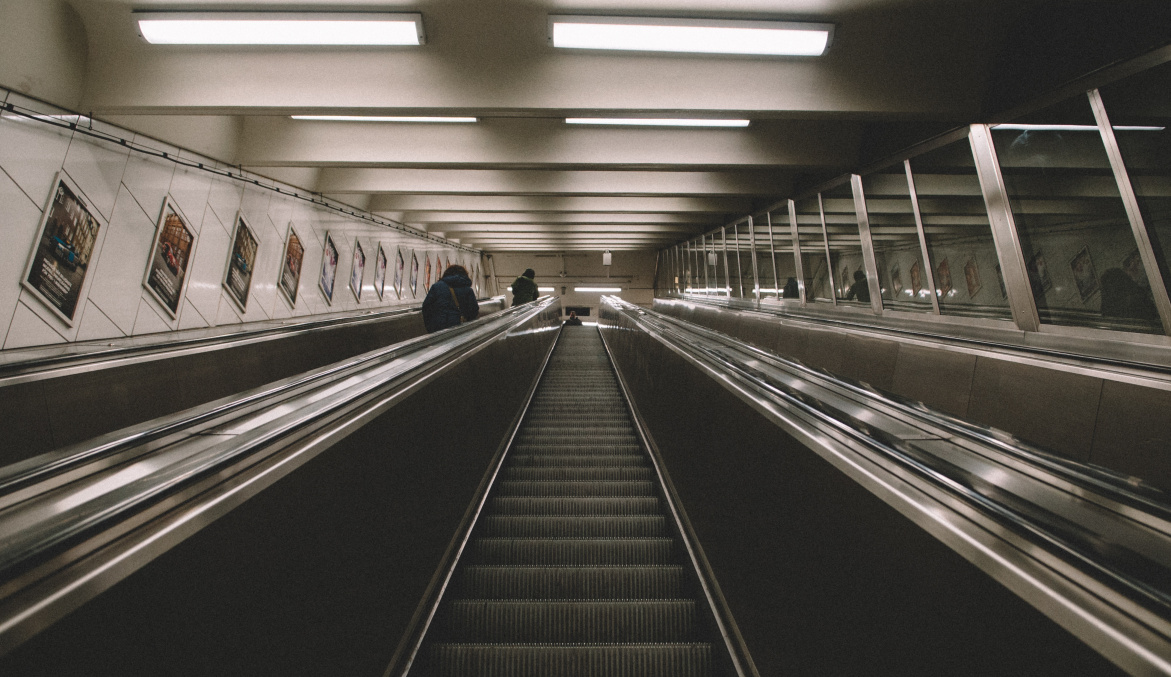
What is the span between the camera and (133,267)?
539 cm

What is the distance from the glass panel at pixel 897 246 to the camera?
604cm

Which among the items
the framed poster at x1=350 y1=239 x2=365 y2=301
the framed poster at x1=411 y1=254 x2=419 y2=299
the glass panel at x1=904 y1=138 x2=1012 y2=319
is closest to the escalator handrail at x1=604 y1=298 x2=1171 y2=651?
the glass panel at x1=904 y1=138 x2=1012 y2=319

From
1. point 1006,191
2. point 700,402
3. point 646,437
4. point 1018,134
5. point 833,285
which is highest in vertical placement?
point 1018,134

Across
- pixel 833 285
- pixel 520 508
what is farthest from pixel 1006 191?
pixel 520 508

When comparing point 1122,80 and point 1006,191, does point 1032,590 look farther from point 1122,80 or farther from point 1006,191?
point 1006,191

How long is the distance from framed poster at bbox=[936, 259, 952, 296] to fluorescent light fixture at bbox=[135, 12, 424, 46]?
6.12m

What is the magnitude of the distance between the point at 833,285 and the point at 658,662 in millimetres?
8128

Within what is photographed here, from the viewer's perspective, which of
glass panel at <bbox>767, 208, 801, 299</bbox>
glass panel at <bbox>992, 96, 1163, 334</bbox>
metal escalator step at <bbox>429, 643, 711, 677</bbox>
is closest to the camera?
metal escalator step at <bbox>429, 643, 711, 677</bbox>

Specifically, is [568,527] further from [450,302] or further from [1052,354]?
[450,302]

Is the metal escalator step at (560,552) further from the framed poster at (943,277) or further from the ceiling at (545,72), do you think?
the framed poster at (943,277)

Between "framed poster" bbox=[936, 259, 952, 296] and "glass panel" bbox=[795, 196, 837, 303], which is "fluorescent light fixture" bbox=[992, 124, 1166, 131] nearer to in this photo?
"framed poster" bbox=[936, 259, 952, 296]

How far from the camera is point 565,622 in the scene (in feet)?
6.64

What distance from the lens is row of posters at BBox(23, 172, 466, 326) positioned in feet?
14.6

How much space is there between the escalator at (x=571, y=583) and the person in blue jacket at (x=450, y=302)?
1848 millimetres
